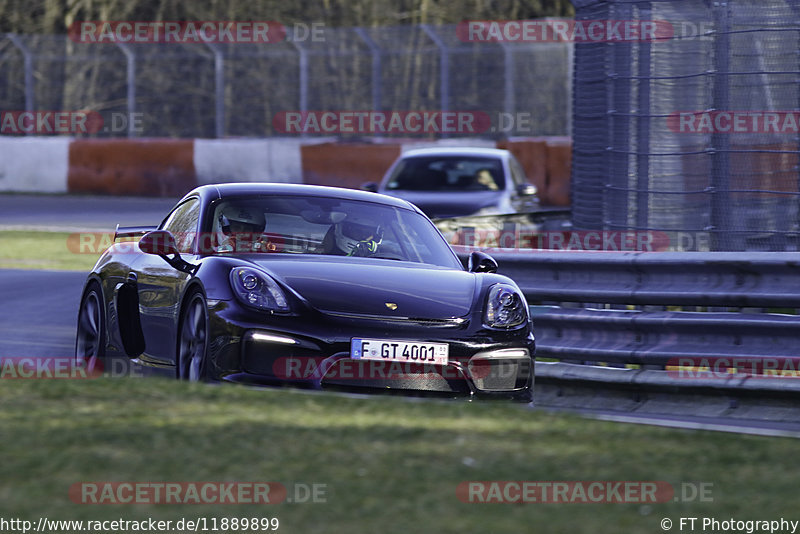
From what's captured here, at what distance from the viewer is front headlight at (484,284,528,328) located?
22.8ft

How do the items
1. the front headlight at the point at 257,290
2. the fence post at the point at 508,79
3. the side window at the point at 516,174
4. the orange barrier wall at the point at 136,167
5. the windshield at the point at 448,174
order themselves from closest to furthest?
1. the front headlight at the point at 257,290
2. the windshield at the point at 448,174
3. the side window at the point at 516,174
4. the fence post at the point at 508,79
5. the orange barrier wall at the point at 136,167

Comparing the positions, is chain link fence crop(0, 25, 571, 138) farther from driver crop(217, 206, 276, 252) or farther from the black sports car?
driver crop(217, 206, 276, 252)

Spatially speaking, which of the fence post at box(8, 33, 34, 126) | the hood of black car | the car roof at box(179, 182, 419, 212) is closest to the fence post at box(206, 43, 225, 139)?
the fence post at box(8, 33, 34, 126)

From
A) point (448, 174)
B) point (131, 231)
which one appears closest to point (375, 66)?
point (448, 174)

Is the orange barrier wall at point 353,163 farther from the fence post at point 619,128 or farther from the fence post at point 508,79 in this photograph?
the fence post at point 619,128

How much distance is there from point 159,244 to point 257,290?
3.06ft

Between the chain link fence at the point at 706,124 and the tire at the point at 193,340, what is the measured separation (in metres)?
3.82

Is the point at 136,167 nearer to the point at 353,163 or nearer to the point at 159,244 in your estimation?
the point at 353,163

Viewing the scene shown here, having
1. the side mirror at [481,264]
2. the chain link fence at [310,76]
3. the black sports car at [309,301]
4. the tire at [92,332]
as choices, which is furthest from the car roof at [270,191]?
the chain link fence at [310,76]

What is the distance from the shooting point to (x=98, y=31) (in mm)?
32250

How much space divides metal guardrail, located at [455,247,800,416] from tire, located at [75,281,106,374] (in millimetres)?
2441

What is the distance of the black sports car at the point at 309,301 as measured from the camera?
6.53m

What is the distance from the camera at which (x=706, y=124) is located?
9414 millimetres

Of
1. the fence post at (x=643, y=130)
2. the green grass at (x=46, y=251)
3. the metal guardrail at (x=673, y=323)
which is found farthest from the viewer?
the green grass at (x=46, y=251)
